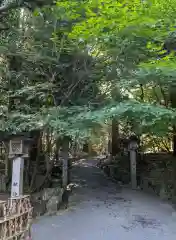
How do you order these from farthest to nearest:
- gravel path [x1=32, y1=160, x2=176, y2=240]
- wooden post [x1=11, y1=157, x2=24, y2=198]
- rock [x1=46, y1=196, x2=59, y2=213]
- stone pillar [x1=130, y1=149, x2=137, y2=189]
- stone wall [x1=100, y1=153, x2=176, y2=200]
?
1. stone pillar [x1=130, y1=149, x2=137, y2=189]
2. stone wall [x1=100, y1=153, x2=176, y2=200]
3. rock [x1=46, y1=196, x2=59, y2=213]
4. wooden post [x1=11, y1=157, x2=24, y2=198]
5. gravel path [x1=32, y1=160, x2=176, y2=240]

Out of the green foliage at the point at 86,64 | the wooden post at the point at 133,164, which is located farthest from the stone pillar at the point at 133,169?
the green foliage at the point at 86,64

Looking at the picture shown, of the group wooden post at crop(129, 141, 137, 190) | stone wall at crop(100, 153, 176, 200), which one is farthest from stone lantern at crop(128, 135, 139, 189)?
stone wall at crop(100, 153, 176, 200)

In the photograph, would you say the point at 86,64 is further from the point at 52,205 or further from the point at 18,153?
the point at 52,205

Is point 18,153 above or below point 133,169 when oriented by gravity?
above

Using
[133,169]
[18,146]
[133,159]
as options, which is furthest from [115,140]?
[18,146]

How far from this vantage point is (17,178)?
695cm

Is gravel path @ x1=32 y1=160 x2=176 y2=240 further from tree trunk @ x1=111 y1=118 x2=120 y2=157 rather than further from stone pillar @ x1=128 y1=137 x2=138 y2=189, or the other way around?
tree trunk @ x1=111 y1=118 x2=120 y2=157

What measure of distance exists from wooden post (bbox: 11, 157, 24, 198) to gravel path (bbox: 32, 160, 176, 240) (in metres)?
0.94

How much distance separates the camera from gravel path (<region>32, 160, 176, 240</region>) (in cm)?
556

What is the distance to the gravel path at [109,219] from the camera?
5.56 m

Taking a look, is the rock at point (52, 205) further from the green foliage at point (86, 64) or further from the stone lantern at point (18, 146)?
the green foliage at point (86, 64)

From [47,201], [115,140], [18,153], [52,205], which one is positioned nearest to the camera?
[18,153]

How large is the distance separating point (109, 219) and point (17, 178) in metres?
2.61

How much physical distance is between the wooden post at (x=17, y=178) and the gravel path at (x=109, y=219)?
0.94 meters
